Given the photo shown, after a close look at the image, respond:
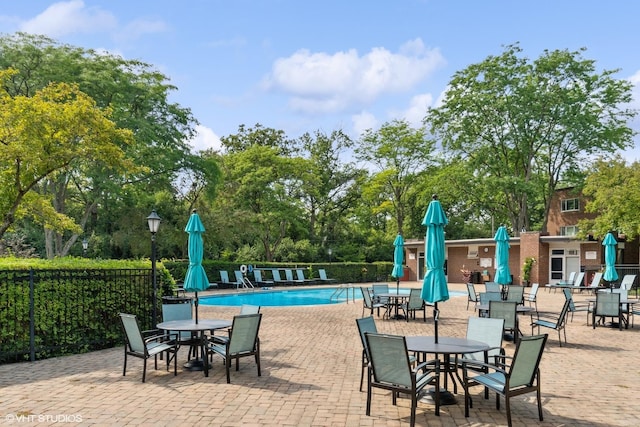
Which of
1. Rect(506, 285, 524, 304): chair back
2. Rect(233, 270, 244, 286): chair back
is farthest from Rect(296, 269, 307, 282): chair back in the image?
Rect(506, 285, 524, 304): chair back

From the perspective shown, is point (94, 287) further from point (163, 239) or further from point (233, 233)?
point (233, 233)

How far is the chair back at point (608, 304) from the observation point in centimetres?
1223

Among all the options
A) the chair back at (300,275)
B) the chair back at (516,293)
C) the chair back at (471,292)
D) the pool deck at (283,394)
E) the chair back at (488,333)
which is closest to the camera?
the pool deck at (283,394)

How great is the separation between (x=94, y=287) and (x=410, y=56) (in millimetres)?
10062

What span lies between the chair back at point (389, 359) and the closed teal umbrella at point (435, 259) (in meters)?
2.00

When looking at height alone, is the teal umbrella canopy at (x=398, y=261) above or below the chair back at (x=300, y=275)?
above

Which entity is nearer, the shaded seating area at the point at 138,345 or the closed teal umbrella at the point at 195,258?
the shaded seating area at the point at 138,345

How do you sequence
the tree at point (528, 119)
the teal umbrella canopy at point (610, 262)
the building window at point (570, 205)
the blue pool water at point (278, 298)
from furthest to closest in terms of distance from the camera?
the building window at point (570, 205)
the tree at point (528, 119)
the blue pool water at point (278, 298)
the teal umbrella canopy at point (610, 262)

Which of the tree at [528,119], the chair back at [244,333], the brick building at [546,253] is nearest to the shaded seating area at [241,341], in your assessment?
the chair back at [244,333]

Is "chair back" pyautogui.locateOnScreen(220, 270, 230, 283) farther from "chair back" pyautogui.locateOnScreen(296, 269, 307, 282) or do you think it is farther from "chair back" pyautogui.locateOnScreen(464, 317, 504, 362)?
"chair back" pyautogui.locateOnScreen(464, 317, 504, 362)

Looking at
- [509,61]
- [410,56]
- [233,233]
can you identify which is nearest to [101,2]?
[410,56]

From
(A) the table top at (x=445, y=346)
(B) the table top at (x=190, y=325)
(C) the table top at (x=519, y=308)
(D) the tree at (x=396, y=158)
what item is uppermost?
(D) the tree at (x=396, y=158)

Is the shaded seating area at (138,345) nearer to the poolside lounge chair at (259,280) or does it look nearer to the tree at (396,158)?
the poolside lounge chair at (259,280)

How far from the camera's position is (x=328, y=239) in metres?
43.4
